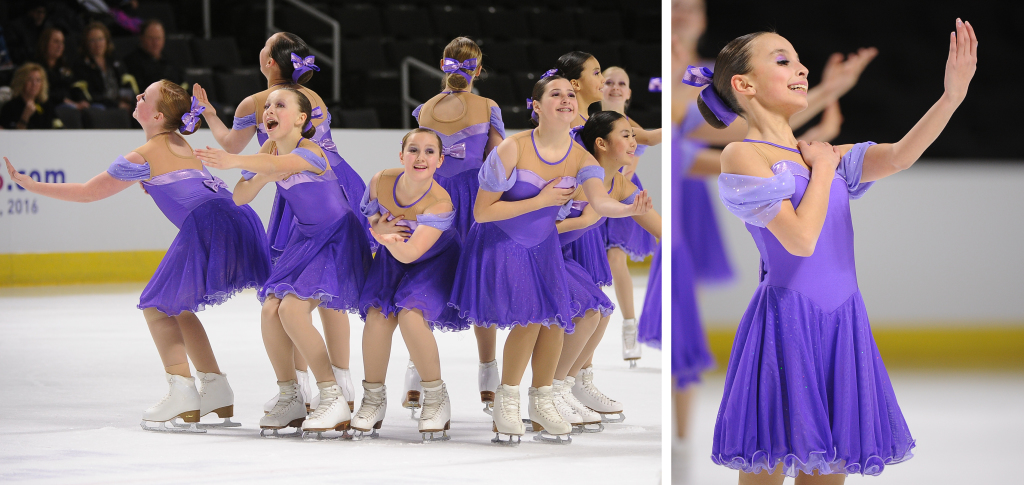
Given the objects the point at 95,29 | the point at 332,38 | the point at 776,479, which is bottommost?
the point at 776,479

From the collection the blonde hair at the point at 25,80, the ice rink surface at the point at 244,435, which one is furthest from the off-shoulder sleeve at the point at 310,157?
the blonde hair at the point at 25,80

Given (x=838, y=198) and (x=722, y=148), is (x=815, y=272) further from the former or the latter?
(x=722, y=148)

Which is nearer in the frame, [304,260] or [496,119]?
[304,260]

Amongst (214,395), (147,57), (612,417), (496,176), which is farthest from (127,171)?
(147,57)

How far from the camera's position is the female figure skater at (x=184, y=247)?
3713mm

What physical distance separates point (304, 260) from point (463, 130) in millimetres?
799

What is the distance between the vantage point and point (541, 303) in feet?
11.2

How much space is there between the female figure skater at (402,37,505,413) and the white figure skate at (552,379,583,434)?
0.28 meters

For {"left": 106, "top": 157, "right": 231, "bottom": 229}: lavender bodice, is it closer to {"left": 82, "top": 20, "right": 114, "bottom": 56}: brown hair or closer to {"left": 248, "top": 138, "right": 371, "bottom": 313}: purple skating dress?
{"left": 248, "top": 138, "right": 371, "bottom": 313}: purple skating dress

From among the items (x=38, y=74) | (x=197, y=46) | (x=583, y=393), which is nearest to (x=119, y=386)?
(x=583, y=393)

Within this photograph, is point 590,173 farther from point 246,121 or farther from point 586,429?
point 246,121

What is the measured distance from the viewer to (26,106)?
8.33 m

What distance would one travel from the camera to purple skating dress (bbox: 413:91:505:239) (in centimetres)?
397

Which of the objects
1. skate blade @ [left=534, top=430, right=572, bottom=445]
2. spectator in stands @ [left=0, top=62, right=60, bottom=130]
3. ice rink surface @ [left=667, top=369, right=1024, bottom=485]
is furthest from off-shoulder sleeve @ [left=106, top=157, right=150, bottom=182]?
spectator in stands @ [left=0, top=62, right=60, bottom=130]
